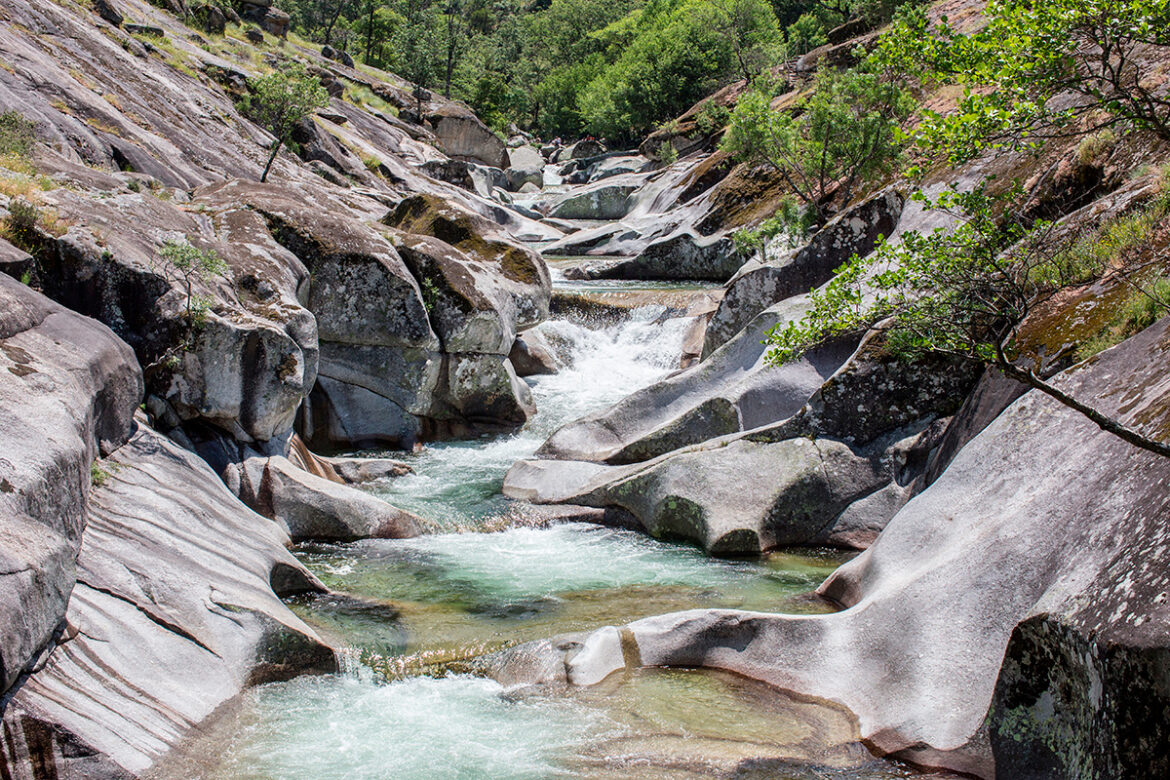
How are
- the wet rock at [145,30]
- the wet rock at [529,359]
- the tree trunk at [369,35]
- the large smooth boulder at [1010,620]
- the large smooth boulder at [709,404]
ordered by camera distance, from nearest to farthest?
the large smooth boulder at [1010,620] < the large smooth boulder at [709,404] < the wet rock at [529,359] < the wet rock at [145,30] < the tree trunk at [369,35]

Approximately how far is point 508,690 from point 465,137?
5791cm

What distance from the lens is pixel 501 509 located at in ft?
49.0

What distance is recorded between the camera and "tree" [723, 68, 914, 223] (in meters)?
22.3

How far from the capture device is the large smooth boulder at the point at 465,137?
5956 cm

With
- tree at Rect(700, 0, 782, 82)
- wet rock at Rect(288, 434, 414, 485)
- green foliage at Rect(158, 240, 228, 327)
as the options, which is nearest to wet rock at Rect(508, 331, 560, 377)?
wet rock at Rect(288, 434, 414, 485)

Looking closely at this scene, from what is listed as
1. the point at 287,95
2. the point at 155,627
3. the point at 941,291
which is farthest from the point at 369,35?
the point at 941,291

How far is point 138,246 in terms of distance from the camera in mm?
12328

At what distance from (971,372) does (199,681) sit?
1144 cm

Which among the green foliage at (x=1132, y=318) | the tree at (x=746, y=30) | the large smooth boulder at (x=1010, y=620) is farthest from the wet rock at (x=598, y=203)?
the large smooth boulder at (x=1010, y=620)

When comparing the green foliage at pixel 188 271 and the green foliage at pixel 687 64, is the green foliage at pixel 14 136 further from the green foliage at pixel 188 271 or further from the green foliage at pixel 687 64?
the green foliage at pixel 687 64

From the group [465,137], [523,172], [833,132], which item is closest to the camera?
[833,132]

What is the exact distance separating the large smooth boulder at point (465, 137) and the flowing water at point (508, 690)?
49.5 metres

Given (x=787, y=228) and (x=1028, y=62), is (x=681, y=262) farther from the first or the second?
(x=1028, y=62)

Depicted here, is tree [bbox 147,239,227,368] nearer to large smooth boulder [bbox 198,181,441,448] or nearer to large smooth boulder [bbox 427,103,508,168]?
large smooth boulder [bbox 198,181,441,448]
